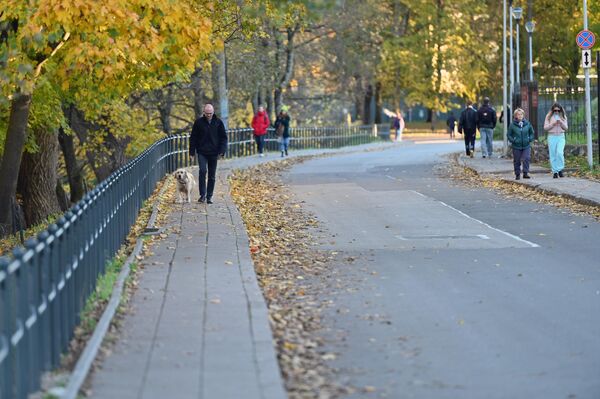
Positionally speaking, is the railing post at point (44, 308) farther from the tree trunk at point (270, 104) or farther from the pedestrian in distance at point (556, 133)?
the tree trunk at point (270, 104)

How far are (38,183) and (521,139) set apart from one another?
447 inches

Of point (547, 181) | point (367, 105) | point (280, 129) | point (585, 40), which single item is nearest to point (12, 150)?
point (547, 181)

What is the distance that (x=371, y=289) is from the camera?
508 inches

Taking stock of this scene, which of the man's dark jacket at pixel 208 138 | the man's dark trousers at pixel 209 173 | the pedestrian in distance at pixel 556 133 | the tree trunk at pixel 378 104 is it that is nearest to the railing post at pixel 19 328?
the man's dark trousers at pixel 209 173

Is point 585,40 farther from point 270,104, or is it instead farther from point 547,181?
point 270,104

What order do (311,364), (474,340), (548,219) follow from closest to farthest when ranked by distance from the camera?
1. (311,364)
2. (474,340)
3. (548,219)

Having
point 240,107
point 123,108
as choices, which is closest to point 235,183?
point 123,108

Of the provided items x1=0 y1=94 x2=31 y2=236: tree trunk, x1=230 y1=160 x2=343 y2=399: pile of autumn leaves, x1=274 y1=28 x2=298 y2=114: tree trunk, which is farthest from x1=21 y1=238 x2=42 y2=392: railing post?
x1=274 y1=28 x2=298 y2=114: tree trunk

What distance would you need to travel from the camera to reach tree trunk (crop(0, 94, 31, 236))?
72.4ft

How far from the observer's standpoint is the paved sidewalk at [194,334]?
803cm

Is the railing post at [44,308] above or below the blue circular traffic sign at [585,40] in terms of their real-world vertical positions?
below

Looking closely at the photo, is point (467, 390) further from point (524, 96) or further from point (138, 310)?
point (524, 96)

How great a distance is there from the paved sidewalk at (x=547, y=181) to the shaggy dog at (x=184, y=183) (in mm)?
6625

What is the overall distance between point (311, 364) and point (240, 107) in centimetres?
5200
